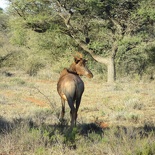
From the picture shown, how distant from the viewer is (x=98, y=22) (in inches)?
901

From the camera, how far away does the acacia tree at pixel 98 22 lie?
21547 mm

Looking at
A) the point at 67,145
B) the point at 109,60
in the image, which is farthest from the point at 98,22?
the point at 67,145

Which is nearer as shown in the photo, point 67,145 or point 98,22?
point 67,145

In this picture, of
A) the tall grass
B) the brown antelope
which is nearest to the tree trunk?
the brown antelope

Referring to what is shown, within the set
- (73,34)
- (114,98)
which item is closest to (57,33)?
(73,34)

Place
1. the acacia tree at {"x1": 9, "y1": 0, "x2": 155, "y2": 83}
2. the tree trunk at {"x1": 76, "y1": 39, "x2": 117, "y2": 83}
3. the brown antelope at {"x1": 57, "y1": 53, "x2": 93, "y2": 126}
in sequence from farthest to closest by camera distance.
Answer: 1. the tree trunk at {"x1": 76, "y1": 39, "x2": 117, "y2": 83}
2. the acacia tree at {"x1": 9, "y1": 0, "x2": 155, "y2": 83}
3. the brown antelope at {"x1": 57, "y1": 53, "x2": 93, "y2": 126}

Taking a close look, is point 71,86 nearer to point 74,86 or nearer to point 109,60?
point 74,86

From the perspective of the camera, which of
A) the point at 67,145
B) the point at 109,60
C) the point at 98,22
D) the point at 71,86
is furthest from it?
the point at 109,60

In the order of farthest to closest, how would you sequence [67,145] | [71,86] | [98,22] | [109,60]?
[109,60] < [98,22] < [71,86] < [67,145]

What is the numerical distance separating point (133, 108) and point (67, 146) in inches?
284

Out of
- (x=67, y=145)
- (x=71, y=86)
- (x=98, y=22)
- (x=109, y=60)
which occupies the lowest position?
(x=67, y=145)

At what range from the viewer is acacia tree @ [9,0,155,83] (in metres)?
21.5

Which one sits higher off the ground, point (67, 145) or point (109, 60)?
point (109, 60)

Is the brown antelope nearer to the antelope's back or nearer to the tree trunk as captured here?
the antelope's back
